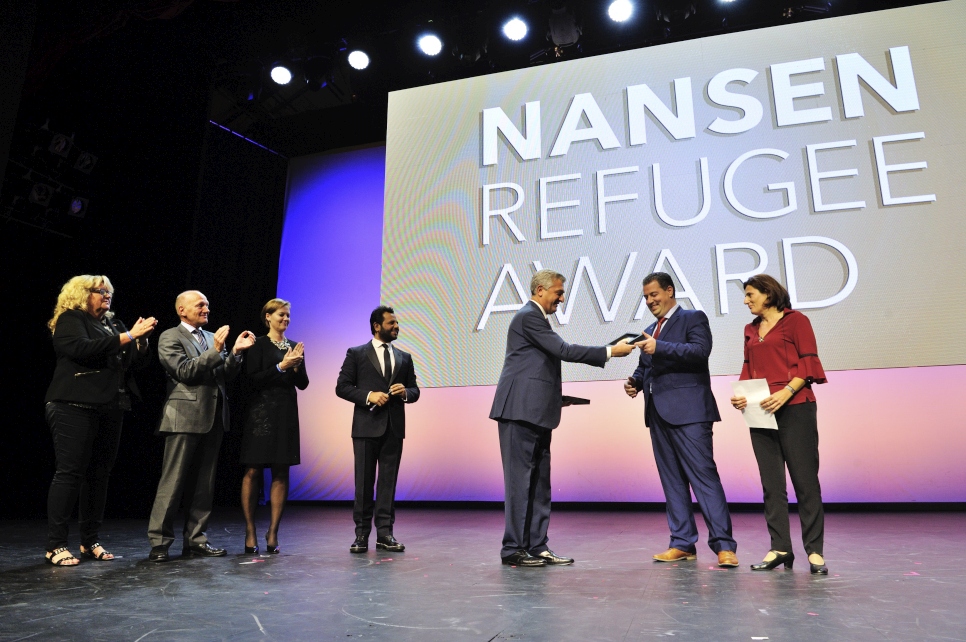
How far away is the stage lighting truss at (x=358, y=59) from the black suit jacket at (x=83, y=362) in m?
3.73

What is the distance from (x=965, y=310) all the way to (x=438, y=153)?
146 inches

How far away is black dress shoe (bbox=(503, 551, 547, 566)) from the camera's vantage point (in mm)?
2828

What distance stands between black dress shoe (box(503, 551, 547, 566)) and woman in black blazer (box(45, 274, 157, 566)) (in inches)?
73.8

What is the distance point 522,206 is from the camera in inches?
189

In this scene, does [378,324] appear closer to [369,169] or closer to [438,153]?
[438,153]

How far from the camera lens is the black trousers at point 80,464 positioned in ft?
A: 9.59

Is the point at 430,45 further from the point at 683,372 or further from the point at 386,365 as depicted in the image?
the point at 683,372

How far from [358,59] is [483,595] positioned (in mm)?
5142

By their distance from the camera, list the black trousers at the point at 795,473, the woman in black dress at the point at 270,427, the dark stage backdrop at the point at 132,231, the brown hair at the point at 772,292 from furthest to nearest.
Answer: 1. the dark stage backdrop at the point at 132,231
2. the woman in black dress at the point at 270,427
3. the brown hair at the point at 772,292
4. the black trousers at the point at 795,473

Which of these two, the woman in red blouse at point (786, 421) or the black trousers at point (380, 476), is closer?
the woman in red blouse at point (786, 421)

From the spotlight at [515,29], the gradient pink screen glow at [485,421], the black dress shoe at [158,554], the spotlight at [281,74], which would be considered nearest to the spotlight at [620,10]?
the spotlight at [515,29]

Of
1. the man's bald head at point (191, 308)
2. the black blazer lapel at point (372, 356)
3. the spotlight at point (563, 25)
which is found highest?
the spotlight at point (563, 25)

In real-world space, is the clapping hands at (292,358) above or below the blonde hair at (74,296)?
below

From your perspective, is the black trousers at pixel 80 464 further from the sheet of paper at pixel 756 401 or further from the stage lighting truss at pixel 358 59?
the stage lighting truss at pixel 358 59
